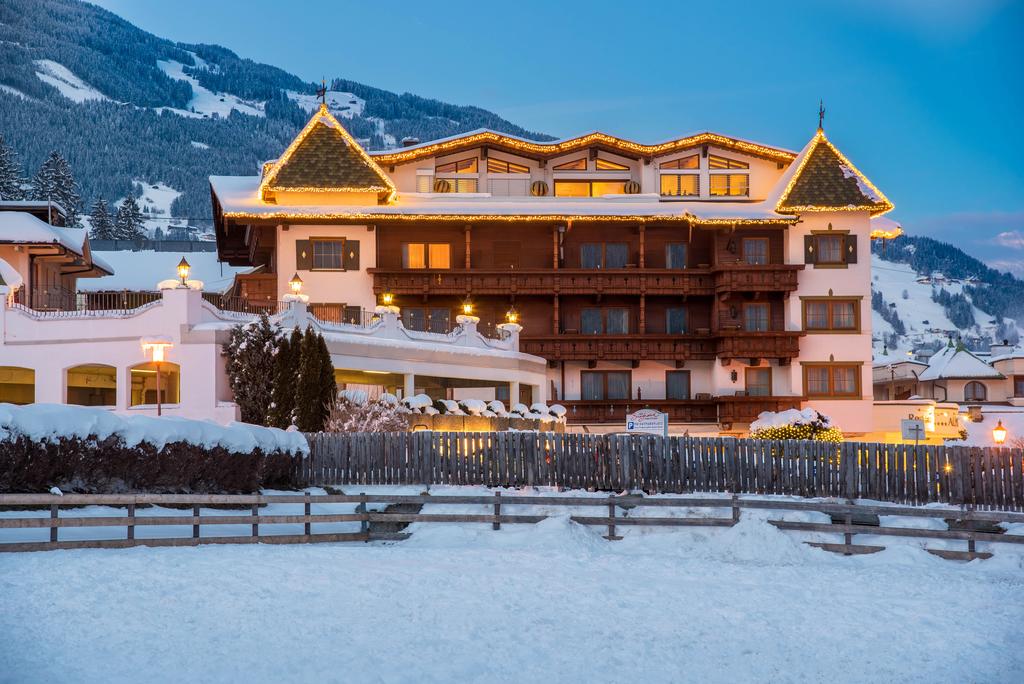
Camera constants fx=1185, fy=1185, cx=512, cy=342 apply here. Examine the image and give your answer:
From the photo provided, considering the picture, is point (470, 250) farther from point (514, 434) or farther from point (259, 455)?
point (259, 455)

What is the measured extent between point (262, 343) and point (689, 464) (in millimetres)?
12456

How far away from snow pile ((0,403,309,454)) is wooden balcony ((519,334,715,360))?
25212 mm

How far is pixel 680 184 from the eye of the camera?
186 feet

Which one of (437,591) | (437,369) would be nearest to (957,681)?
(437,591)

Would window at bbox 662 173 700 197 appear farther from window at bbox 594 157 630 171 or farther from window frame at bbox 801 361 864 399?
window frame at bbox 801 361 864 399

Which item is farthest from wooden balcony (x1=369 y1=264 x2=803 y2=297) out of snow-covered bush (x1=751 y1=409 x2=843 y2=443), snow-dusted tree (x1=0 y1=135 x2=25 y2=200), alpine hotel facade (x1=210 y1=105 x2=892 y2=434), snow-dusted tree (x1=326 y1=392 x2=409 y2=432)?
snow-dusted tree (x1=0 y1=135 x2=25 y2=200)

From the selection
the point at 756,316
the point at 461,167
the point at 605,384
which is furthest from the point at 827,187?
the point at 461,167

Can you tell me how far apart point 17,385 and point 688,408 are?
27.6m

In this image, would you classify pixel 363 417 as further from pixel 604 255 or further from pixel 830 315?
pixel 830 315

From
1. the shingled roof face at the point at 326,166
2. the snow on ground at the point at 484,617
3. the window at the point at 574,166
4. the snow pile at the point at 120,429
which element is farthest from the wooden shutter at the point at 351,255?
the snow on ground at the point at 484,617

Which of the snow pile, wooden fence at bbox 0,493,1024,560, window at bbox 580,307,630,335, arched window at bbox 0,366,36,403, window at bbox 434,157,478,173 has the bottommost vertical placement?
wooden fence at bbox 0,493,1024,560

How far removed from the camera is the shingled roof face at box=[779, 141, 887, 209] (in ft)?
174

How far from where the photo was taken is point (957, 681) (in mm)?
15477

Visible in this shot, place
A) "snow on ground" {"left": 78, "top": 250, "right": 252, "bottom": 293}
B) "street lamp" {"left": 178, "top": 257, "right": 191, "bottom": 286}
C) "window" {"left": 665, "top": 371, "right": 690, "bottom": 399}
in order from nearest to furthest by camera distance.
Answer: "street lamp" {"left": 178, "top": 257, "right": 191, "bottom": 286} < "window" {"left": 665, "top": 371, "right": 690, "bottom": 399} < "snow on ground" {"left": 78, "top": 250, "right": 252, "bottom": 293}
